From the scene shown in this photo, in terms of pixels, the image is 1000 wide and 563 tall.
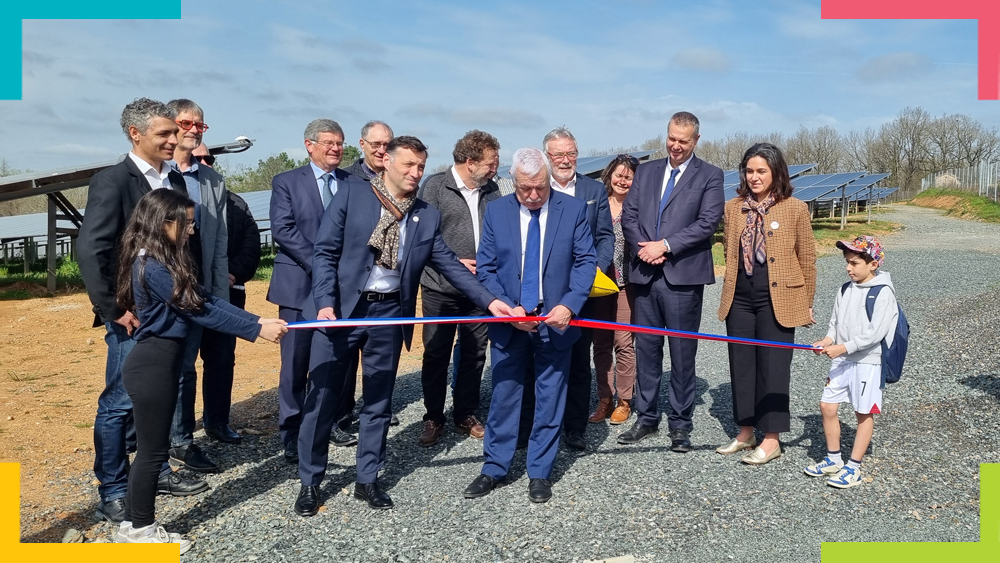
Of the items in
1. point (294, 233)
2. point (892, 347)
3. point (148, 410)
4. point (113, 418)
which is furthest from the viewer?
point (294, 233)

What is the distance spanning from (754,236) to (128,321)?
12.7 feet

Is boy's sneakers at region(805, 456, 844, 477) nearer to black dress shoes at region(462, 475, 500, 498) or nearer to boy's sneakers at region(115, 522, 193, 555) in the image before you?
black dress shoes at region(462, 475, 500, 498)

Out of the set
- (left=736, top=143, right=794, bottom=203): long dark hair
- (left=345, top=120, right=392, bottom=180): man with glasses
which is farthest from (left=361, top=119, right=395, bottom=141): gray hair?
(left=736, top=143, right=794, bottom=203): long dark hair

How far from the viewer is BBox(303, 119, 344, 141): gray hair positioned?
521 cm

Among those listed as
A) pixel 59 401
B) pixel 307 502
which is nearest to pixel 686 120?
pixel 307 502

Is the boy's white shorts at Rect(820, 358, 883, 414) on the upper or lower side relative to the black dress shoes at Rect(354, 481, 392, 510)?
upper

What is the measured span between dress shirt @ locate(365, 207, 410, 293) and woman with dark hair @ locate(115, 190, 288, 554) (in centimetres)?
94

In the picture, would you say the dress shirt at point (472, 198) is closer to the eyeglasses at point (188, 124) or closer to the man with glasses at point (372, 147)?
the man with glasses at point (372, 147)

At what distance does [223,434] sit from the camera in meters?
5.34

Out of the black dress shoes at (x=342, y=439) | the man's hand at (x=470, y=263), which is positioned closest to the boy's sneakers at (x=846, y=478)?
the man's hand at (x=470, y=263)

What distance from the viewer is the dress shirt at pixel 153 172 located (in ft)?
13.2

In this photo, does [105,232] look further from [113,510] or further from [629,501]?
[629,501]

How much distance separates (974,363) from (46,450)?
8.70 m

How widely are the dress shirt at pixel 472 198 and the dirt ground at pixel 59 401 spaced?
2335 millimetres
